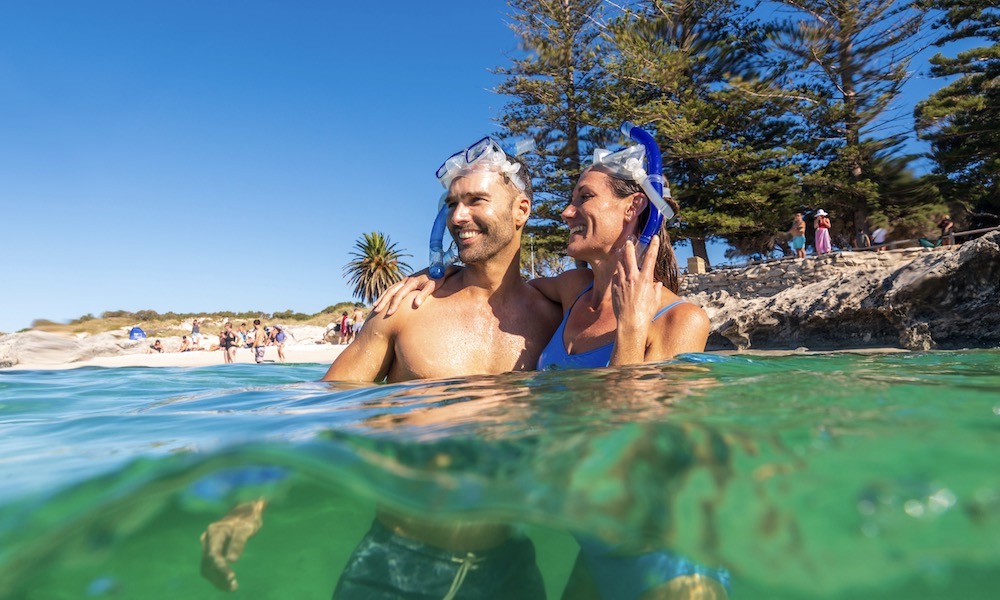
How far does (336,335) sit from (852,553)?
90.5ft

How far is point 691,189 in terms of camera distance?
20406 mm

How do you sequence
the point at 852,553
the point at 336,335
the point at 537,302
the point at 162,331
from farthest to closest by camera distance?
the point at 162,331, the point at 336,335, the point at 537,302, the point at 852,553

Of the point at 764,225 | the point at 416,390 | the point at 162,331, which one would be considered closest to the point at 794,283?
the point at 764,225

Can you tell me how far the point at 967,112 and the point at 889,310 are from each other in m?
16.9

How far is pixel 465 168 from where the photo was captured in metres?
3.29

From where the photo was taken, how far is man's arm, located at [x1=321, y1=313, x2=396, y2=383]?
313cm

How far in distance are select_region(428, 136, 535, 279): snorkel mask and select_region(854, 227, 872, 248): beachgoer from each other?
704 inches

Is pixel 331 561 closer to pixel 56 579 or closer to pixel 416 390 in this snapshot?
pixel 416 390

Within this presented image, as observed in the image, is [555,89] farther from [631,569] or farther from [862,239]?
[631,569]

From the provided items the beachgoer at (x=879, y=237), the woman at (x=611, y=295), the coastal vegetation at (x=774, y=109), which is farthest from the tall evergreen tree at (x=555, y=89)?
the woman at (x=611, y=295)

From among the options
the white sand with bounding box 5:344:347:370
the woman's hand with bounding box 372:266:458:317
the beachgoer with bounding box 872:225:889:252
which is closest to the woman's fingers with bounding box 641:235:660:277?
the woman's hand with bounding box 372:266:458:317

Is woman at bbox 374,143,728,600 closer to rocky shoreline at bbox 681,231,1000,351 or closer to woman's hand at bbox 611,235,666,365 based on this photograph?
woman's hand at bbox 611,235,666,365

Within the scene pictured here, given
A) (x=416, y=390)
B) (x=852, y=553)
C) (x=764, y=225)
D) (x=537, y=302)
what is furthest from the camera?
(x=764, y=225)

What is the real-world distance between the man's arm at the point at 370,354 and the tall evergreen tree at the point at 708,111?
55.1 feet
